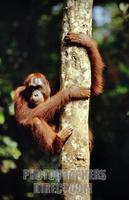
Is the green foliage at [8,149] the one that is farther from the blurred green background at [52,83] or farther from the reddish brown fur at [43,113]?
the reddish brown fur at [43,113]

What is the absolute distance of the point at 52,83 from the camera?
8375 mm

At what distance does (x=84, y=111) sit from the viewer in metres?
4.40

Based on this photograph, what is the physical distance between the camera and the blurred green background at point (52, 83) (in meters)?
8.70

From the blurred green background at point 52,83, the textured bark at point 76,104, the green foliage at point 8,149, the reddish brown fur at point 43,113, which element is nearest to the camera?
the textured bark at point 76,104

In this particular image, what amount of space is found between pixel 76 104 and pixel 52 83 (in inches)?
153

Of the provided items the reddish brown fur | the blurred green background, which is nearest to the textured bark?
the reddish brown fur

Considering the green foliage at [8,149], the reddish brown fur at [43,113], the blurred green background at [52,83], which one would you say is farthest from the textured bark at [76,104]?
the blurred green background at [52,83]

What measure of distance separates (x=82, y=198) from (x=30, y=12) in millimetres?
5605

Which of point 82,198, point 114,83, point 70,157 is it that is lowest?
point 82,198

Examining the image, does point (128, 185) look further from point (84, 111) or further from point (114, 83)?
point (84, 111)

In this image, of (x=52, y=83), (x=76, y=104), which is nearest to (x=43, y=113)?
(x=76, y=104)

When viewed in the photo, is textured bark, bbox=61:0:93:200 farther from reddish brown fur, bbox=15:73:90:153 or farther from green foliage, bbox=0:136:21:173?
green foliage, bbox=0:136:21:173

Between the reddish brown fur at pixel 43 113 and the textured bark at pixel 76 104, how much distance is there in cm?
9

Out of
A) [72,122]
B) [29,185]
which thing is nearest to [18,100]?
[72,122]
